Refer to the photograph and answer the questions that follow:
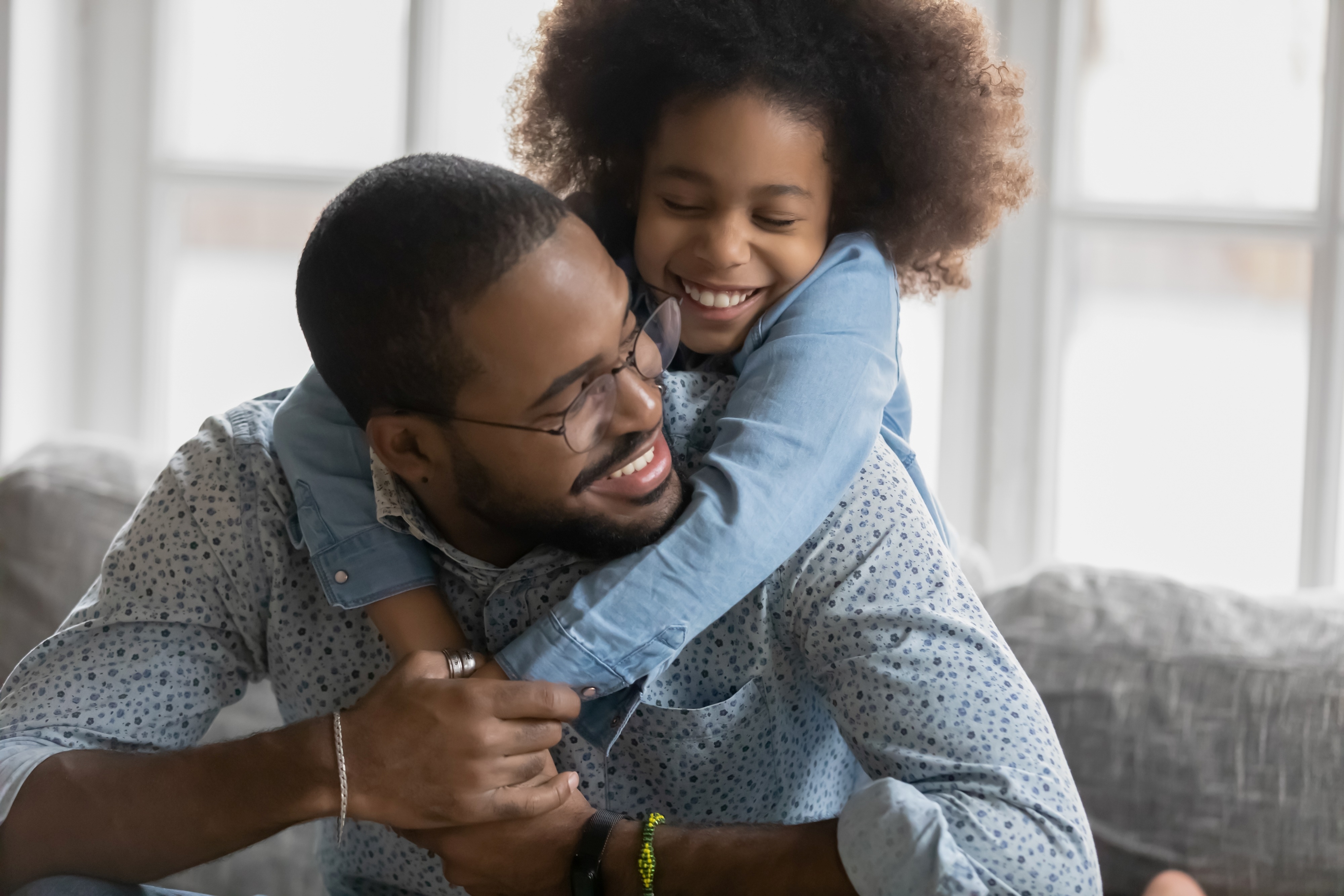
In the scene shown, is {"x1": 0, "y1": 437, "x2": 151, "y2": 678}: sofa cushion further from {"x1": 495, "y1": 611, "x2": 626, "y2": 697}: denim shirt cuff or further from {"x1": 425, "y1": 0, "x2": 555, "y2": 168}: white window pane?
{"x1": 495, "y1": 611, "x2": 626, "y2": 697}: denim shirt cuff

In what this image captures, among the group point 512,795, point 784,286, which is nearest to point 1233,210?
point 784,286

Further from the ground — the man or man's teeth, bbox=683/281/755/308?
man's teeth, bbox=683/281/755/308

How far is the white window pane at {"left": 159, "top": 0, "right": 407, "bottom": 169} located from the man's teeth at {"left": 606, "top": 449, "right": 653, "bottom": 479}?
1.93 m

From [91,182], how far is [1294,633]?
9.72ft

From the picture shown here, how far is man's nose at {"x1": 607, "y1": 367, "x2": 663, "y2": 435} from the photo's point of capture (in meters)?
1.31

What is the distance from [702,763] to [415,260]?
670mm

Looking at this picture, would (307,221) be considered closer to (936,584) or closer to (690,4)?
(690,4)

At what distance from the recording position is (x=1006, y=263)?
273 cm

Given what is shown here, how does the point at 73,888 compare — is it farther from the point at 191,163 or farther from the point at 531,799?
the point at 191,163

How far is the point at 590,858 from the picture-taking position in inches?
51.2

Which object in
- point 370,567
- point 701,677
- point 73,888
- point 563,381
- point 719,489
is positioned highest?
point 563,381

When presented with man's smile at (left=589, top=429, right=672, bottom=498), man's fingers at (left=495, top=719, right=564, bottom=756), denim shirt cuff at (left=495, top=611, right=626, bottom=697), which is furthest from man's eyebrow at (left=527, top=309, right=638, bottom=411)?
man's fingers at (left=495, top=719, right=564, bottom=756)

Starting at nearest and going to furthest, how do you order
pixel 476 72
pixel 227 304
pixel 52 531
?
pixel 52 531, pixel 476 72, pixel 227 304

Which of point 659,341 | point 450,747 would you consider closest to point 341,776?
point 450,747
